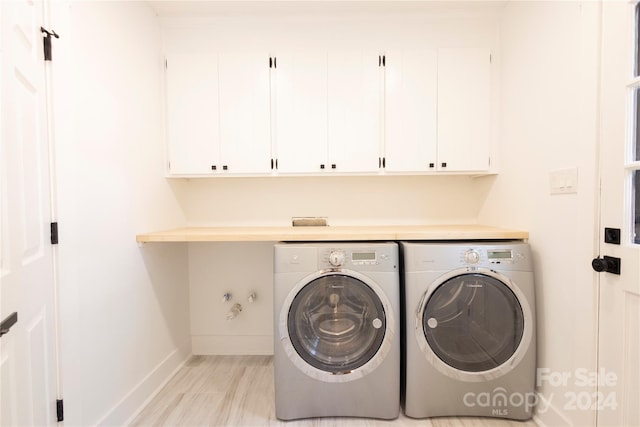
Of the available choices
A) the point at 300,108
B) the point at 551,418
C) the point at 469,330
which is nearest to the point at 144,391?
the point at 469,330

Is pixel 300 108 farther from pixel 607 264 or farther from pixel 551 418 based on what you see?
pixel 551 418

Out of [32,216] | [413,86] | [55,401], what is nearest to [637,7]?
[413,86]

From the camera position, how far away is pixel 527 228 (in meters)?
1.60

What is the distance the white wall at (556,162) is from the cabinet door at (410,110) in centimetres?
48

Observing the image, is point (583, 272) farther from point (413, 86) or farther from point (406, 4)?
point (406, 4)

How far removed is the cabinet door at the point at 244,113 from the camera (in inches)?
74.7

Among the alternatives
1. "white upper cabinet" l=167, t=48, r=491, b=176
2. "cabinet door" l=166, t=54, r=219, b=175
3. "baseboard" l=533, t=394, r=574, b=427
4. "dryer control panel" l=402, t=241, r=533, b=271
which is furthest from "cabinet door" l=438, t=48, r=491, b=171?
"cabinet door" l=166, t=54, r=219, b=175

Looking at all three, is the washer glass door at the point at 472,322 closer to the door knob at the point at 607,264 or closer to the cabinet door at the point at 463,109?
the door knob at the point at 607,264

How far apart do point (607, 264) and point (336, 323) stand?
1243mm

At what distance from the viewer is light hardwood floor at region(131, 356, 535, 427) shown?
1506mm

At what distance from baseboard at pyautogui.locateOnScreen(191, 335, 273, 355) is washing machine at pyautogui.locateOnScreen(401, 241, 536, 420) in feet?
3.94

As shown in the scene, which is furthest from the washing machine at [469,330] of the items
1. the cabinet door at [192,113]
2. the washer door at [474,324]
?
the cabinet door at [192,113]

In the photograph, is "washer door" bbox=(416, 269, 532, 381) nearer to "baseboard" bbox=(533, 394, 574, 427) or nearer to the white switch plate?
"baseboard" bbox=(533, 394, 574, 427)

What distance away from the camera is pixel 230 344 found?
223 cm
